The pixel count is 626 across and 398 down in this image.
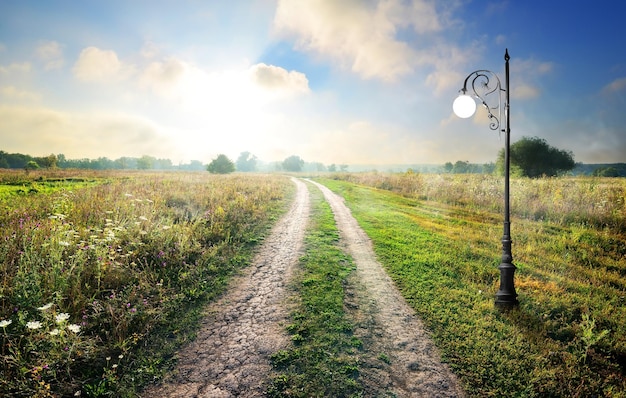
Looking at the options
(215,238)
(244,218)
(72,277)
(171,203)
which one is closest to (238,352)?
(72,277)

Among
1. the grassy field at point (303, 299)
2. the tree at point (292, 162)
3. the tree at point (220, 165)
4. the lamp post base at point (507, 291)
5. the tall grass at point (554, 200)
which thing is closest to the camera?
the grassy field at point (303, 299)

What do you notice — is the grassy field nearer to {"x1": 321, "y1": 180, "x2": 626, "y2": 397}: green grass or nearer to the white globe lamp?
{"x1": 321, "y1": 180, "x2": 626, "y2": 397}: green grass

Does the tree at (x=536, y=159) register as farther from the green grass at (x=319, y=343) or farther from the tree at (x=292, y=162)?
the tree at (x=292, y=162)

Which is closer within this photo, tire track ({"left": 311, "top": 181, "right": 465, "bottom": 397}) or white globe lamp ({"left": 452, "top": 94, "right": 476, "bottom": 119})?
tire track ({"left": 311, "top": 181, "right": 465, "bottom": 397})

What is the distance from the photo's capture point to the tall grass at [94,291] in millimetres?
3971

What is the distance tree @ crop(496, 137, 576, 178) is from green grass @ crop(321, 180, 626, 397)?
51.8 m

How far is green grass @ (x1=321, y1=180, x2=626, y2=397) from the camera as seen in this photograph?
4469mm

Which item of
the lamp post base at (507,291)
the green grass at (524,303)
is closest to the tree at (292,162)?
the green grass at (524,303)

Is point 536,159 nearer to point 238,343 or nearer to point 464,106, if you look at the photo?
point 464,106

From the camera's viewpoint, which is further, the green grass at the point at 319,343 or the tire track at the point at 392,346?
the tire track at the point at 392,346

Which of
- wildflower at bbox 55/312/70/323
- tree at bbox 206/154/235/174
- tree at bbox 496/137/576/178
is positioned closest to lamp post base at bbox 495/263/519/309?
wildflower at bbox 55/312/70/323

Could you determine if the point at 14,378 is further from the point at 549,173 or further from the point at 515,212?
the point at 549,173

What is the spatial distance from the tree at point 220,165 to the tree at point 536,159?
187 ft

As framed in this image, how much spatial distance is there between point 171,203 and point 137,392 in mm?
10302
